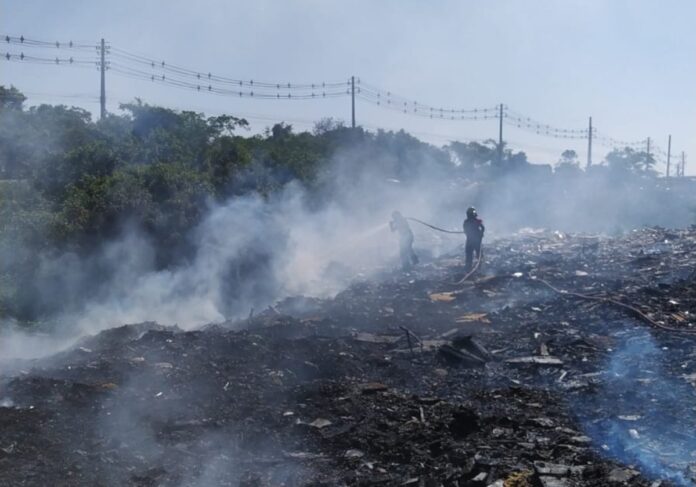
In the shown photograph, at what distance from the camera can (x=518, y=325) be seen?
34.9 feet

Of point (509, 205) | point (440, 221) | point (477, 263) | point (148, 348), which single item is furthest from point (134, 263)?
point (509, 205)

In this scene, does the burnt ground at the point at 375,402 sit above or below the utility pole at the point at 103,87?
below

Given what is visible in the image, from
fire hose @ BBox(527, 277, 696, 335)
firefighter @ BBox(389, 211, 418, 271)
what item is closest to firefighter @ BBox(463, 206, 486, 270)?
fire hose @ BBox(527, 277, 696, 335)

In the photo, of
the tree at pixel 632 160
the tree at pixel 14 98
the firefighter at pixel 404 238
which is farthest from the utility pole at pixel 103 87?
the tree at pixel 632 160

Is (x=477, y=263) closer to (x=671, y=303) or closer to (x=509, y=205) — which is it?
(x=671, y=303)

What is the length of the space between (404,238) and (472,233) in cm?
236

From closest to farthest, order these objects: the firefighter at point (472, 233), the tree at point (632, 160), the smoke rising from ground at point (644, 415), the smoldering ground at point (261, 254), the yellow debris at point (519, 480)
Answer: the yellow debris at point (519, 480) → the smoke rising from ground at point (644, 415) → the smoldering ground at point (261, 254) → the firefighter at point (472, 233) → the tree at point (632, 160)

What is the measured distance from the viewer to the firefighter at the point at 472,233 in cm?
1493

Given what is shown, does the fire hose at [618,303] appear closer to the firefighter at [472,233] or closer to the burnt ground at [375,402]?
the burnt ground at [375,402]

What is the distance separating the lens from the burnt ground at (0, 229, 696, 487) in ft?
17.2

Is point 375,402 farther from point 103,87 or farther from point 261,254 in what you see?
point 103,87

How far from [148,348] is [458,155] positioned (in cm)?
4550

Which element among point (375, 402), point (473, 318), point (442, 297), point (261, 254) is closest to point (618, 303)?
point (473, 318)

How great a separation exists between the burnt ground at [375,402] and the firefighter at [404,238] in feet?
16.5
